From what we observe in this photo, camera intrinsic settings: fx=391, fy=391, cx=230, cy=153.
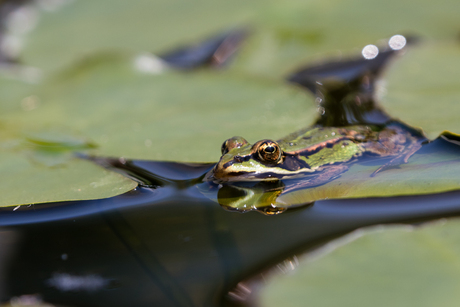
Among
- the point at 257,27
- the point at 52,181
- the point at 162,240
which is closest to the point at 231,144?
the point at 162,240

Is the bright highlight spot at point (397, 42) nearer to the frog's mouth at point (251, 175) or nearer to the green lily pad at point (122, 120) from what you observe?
the green lily pad at point (122, 120)

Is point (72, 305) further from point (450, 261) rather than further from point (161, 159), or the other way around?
point (450, 261)

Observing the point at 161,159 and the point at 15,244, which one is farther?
the point at 161,159

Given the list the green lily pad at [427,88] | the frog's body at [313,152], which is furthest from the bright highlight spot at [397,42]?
the frog's body at [313,152]

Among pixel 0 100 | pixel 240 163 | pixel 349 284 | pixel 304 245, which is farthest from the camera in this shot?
pixel 0 100

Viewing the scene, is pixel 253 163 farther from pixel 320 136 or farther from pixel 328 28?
pixel 328 28

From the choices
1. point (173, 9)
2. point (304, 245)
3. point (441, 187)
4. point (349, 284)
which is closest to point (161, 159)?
point (304, 245)

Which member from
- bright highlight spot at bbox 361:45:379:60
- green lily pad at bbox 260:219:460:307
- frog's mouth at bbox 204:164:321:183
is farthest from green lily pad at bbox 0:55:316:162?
bright highlight spot at bbox 361:45:379:60
